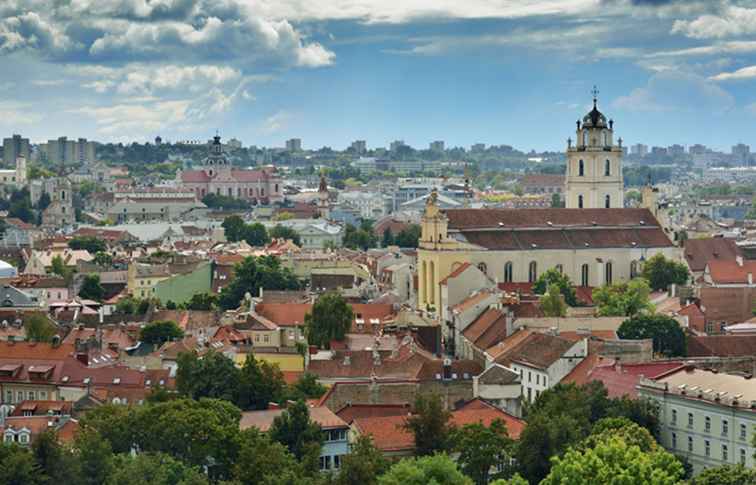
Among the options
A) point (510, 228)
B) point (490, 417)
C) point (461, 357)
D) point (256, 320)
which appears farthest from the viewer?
point (510, 228)

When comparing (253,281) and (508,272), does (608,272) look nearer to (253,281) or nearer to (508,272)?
(508,272)

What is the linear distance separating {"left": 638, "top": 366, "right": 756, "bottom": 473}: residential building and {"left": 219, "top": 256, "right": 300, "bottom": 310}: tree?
3980cm

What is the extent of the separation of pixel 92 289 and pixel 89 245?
3057 cm

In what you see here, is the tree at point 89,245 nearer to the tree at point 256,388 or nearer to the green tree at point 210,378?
the green tree at point 210,378

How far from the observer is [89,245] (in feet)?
398

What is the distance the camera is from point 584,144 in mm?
92375

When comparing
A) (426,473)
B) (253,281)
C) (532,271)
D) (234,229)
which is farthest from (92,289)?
(426,473)

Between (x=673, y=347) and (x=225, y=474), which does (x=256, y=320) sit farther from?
(x=225, y=474)

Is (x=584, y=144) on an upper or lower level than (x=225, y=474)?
upper

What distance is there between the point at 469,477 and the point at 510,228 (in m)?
38.2

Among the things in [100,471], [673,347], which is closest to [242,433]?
[100,471]

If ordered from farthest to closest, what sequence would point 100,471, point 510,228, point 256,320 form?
point 510,228
point 256,320
point 100,471

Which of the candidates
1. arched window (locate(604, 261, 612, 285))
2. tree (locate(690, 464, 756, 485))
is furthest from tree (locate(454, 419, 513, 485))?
arched window (locate(604, 261, 612, 285))

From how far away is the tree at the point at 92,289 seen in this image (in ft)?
297
